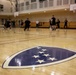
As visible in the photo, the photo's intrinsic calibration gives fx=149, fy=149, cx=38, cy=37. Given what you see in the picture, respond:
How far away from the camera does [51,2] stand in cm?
2600

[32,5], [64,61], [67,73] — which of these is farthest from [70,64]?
[32,5]

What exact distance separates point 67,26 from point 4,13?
56.6 ft

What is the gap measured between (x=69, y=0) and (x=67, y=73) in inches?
819

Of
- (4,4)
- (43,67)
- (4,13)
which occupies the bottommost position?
(43,67)

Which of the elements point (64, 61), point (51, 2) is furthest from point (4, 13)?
point (64, 61)

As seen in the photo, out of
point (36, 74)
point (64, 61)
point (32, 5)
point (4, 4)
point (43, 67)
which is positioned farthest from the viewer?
point (4, 4)

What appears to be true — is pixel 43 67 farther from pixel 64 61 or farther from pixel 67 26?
pixel 67 26

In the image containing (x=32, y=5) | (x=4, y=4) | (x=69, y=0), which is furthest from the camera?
(x=4, y=4)

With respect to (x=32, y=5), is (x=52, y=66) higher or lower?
lower

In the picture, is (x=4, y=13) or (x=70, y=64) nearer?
(x=70, y=64)

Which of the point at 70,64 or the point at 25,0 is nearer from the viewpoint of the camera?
the point at 70,64

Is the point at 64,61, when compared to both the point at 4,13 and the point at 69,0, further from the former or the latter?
the point at 4,13

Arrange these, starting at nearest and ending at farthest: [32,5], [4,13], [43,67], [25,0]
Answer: [43,67]
[32,5]
[25,0]
[4,13]

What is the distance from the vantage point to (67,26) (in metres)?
25.6
